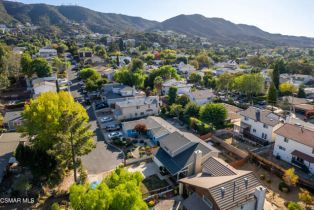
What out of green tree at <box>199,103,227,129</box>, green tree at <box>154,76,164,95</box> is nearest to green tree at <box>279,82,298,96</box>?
green tree at <box>154,76,164,95</box>

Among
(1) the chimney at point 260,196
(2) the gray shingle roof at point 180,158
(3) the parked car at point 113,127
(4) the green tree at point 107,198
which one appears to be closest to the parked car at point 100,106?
(3) the parked car at point 113,127

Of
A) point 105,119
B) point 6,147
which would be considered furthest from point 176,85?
point 6,147

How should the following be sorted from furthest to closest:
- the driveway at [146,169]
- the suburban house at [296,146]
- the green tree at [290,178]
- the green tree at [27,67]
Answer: the green tree at [27,67] < the driveway at [146,169] < the suburban house at [296,146] < the green tree at [290,178]

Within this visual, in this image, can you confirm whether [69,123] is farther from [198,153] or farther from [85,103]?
[85,103]

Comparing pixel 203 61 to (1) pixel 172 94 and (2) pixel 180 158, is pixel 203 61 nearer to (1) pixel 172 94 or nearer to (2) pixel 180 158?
(1) pixel 172 94

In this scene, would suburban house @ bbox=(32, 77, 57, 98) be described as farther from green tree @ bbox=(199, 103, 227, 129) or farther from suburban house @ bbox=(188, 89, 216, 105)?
green tree @ bbox=(199, 103, 227, 129)

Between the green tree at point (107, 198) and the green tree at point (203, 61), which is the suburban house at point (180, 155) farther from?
the green tree at point (203, 61)

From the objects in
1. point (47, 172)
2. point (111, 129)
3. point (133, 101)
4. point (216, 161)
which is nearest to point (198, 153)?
point (216, 161)
